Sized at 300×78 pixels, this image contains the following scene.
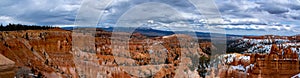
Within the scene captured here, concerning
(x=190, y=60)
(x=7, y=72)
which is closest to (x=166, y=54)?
(x=190, y=60)

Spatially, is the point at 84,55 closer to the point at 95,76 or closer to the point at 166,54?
the point at 95,76

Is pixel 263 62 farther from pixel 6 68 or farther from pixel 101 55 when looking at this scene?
pixel 6 68

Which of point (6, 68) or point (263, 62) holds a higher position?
point (6, 68)

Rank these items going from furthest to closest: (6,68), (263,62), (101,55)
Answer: (101,55) < (263,62) < (6,68)

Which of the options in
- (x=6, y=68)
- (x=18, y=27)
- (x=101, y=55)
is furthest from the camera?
(x=18, y=27)

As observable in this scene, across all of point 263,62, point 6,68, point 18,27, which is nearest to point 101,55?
point 18,27

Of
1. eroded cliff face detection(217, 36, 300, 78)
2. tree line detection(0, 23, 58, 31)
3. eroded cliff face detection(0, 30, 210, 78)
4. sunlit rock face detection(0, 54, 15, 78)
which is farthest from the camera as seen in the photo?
tree line detection(0, 23, 58, 31)

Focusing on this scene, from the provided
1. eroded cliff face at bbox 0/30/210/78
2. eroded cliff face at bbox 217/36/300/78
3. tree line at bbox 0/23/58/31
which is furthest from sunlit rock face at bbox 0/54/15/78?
tree line at bbox 0/23/58/31

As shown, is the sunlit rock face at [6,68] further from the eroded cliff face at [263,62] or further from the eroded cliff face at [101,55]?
the eroded cliff face at [263,62]

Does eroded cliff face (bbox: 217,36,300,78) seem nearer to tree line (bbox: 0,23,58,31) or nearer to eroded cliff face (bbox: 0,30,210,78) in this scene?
eroded cliff face (bbox: 0,30,210,78)

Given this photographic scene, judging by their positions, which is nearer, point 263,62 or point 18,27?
point 263,62
